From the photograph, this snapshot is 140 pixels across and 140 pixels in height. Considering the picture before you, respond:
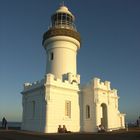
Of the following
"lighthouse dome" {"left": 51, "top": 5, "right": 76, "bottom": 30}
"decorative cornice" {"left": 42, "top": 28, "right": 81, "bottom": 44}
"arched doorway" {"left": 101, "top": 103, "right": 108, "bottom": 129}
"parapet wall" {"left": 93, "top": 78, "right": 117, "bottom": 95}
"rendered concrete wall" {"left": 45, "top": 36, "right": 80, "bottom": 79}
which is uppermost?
"lighthouse dome" {"left": 51, "top": 5, "right": 76, "bottom": 30}

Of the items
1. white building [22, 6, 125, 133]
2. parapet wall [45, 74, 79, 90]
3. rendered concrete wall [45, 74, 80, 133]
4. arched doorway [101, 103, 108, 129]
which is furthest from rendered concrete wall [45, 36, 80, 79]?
arched doorway [101, 103, 108, 129]

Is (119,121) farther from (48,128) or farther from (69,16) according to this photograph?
(69,16)

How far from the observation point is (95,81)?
2630 cm

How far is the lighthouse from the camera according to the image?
29766 mm

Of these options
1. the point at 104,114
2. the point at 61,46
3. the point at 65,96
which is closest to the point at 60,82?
the point at 65,96

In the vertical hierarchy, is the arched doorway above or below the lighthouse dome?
below

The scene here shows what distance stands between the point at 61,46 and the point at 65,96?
303 inches

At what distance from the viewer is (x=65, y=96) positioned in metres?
25.6

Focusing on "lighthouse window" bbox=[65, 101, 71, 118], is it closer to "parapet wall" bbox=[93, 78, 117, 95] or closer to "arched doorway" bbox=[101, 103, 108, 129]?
"parapet wall" bbox=[93, 78, 117, 95]

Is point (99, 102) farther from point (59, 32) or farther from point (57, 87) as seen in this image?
point (59, 32)

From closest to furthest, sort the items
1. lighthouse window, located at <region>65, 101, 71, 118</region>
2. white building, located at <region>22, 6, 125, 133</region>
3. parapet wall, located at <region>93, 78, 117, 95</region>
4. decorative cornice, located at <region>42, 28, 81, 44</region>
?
white building, located at <region>22, 6, 125, 133</region>, lighthouse window, located at <region>65, 101, 71, 118</region>, parapet wall, located at <region>93, 78, 117, 95</region>, decorative cornice, located at <region>42, 28, 81, 44</region>

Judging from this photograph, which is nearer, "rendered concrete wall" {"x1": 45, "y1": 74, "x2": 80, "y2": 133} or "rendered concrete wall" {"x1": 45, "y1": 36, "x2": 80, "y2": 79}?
"rendered concrete wall" {"x1": 45, "y1": 74, "x2": 80, "y2": 133}

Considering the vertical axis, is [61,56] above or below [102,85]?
above

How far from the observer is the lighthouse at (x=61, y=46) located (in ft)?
97.7
